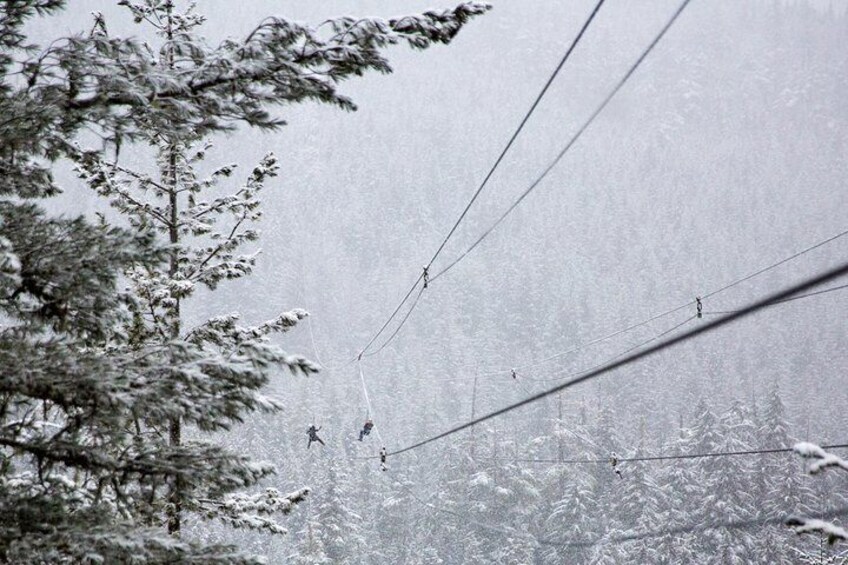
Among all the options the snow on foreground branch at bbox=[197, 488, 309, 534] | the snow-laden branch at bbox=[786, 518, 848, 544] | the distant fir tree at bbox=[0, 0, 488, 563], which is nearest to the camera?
the snow-laden branch at bbox=[786, 518, 848, 544]

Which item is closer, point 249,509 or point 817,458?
point 817,458

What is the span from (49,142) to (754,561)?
39.0 meters

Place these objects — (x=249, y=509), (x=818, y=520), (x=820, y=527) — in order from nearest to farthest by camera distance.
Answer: (x=820, y=527) < (x=818, y=520) < (x=249, y=509)

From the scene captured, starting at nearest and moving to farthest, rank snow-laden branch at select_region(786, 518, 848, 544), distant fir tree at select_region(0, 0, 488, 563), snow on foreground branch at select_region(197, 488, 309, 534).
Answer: snow-laden branch at select_region(786, 518, 848, 544)
distant fir tree at select_region(0, 0, 488, 563)
snow on foreground branch at select_region(197, 488, 309, 534)

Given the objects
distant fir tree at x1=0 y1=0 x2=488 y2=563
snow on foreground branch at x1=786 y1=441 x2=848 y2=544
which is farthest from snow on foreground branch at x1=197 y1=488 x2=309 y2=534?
snow on foreground branch at x1=786 y1=441 x2=848 y2=544

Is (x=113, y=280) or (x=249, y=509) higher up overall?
(x=113, y=280)

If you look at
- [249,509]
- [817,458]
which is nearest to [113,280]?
[817,458]

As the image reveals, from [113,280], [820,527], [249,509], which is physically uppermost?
[113,280]

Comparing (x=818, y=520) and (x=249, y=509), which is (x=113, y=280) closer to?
(x=818, y=520)

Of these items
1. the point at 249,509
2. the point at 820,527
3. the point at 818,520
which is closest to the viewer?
the point at 820,527

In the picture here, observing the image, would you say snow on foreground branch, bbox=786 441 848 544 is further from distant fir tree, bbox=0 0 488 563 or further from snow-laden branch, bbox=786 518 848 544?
distant fir tree, bbox=0 0 488 563

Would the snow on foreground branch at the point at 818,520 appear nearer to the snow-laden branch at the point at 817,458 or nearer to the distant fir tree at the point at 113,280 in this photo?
the snow-laden branch at the point at 817,458

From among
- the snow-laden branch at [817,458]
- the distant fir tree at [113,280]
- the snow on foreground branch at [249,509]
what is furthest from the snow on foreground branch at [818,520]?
the snow on foreground branch at [249,509]

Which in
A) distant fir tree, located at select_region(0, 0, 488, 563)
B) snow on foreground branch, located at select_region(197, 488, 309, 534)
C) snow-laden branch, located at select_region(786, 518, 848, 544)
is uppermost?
distant fir tree, located at select_region(0, 0, 488, 563)
